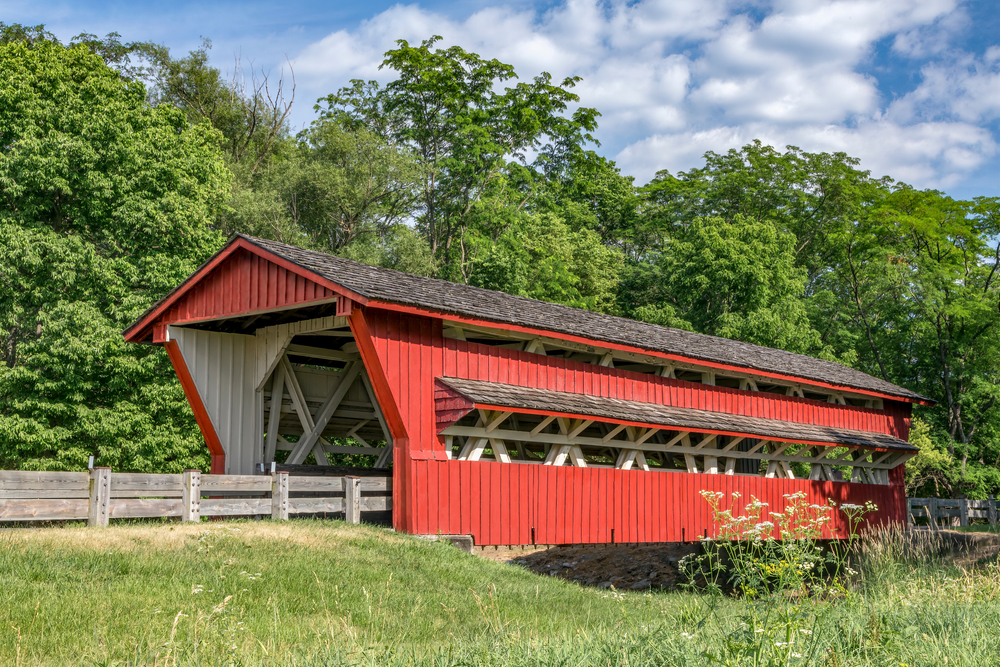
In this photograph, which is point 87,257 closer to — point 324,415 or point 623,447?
point 324,415

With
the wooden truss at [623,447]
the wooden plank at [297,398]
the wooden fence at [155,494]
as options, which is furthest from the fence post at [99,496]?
the wooden plank at [297,398]

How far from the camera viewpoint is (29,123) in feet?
78.4

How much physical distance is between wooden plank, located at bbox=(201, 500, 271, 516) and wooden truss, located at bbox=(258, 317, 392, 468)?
3.52 meters

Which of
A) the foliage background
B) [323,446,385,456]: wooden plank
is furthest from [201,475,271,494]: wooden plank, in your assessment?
the foliage background

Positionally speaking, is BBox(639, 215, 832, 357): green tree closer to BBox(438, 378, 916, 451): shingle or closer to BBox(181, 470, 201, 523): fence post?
BBox(438, 378, 916, 451): shingle

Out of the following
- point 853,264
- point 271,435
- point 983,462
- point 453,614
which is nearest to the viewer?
point 453,614

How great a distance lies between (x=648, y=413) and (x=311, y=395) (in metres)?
6.57

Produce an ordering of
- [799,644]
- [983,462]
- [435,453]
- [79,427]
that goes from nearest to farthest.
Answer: [799,644] → [435,453] → [79,427] → [983,462]

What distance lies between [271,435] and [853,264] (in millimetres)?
28573

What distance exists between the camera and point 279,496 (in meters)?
13.2

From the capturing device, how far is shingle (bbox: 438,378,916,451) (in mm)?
14062

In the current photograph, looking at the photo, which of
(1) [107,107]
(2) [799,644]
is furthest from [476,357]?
(1) [107,107]

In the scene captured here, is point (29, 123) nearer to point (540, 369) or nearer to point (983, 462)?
point (540, 369)

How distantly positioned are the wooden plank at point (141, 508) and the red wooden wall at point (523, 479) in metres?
3.19
